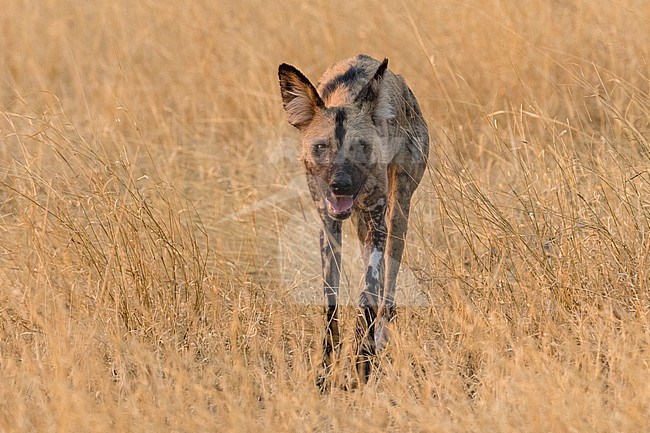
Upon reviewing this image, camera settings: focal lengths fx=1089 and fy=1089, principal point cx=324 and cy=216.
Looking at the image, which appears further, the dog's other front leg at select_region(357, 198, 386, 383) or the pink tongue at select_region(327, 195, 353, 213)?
the dog's other front leg at select_region(357, 198, 386, 383)

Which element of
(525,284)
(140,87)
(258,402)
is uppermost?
(140,87)

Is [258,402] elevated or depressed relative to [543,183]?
depressed

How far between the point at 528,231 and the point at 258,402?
5.35 feet

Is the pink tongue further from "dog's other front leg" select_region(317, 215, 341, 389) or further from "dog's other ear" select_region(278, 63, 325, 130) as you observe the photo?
"dog's other ear" select_region(278, 63, 325, 130)

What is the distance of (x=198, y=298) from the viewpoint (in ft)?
15.2

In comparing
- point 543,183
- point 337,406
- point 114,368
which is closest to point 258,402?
point 337,406

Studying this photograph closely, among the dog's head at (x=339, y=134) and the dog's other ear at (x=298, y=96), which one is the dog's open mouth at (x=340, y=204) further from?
the dog's other ear at (x=298, y=96)

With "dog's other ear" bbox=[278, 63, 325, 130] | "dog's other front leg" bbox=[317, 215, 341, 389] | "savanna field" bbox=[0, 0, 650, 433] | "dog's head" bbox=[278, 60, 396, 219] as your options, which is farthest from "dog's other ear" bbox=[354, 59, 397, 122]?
"dog's other front leg" bbox=[317, 215, 341, 389]

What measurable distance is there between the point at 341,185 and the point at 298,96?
42 cm

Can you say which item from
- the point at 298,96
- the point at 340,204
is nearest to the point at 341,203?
the point at 340,204

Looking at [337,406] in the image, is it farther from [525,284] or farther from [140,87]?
[140,87]

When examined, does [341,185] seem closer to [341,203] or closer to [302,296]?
[341,203]

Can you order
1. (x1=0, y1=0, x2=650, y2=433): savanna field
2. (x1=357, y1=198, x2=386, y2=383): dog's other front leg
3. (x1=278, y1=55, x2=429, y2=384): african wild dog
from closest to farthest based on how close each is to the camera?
(x1=0, y1=0, x2=650, y2=433): savanna field, (x1=278, y1=55, x2=429, y2=384): african wild dog, (x1=357, y1=198, x2=386, y2=383): dog's other front leg

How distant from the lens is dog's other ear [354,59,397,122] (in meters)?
4.41
